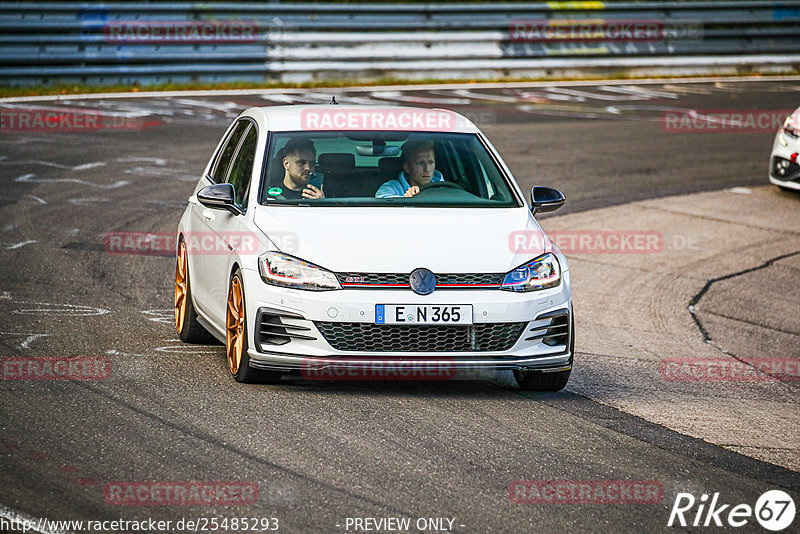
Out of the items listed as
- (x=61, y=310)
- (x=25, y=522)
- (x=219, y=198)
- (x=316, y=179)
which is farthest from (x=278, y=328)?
(x=61, y=310)

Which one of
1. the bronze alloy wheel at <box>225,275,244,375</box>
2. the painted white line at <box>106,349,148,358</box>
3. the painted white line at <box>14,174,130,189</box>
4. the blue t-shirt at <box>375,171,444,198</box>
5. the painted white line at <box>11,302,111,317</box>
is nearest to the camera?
the bronze alloy wheel at <box>225,275,244,375</box>

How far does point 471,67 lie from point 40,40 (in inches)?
339

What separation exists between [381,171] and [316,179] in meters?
0.44

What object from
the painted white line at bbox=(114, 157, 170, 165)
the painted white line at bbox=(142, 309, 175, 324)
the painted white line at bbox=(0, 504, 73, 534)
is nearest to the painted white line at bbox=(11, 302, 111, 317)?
the painted white line at bbox=(142, 309, 175, 324)

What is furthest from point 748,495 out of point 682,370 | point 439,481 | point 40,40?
point 40,40

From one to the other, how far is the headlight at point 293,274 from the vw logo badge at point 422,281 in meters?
0.41

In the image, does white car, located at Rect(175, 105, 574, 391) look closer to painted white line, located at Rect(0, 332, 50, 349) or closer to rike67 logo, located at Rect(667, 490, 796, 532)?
painted white line, located at Rect(0, 332, 50, 349)

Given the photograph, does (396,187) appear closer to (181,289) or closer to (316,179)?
(316,179)

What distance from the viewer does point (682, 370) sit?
889 centimetres

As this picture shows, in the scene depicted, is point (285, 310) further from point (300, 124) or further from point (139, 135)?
point (139, 135)

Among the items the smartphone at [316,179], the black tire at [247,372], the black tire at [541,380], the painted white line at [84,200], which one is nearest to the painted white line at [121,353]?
the black tire at [247,372]

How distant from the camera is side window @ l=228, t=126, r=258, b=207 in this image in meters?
8.04

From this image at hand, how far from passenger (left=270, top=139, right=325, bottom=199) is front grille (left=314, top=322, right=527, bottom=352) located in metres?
1.18

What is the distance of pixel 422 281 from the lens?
6.99 metres
